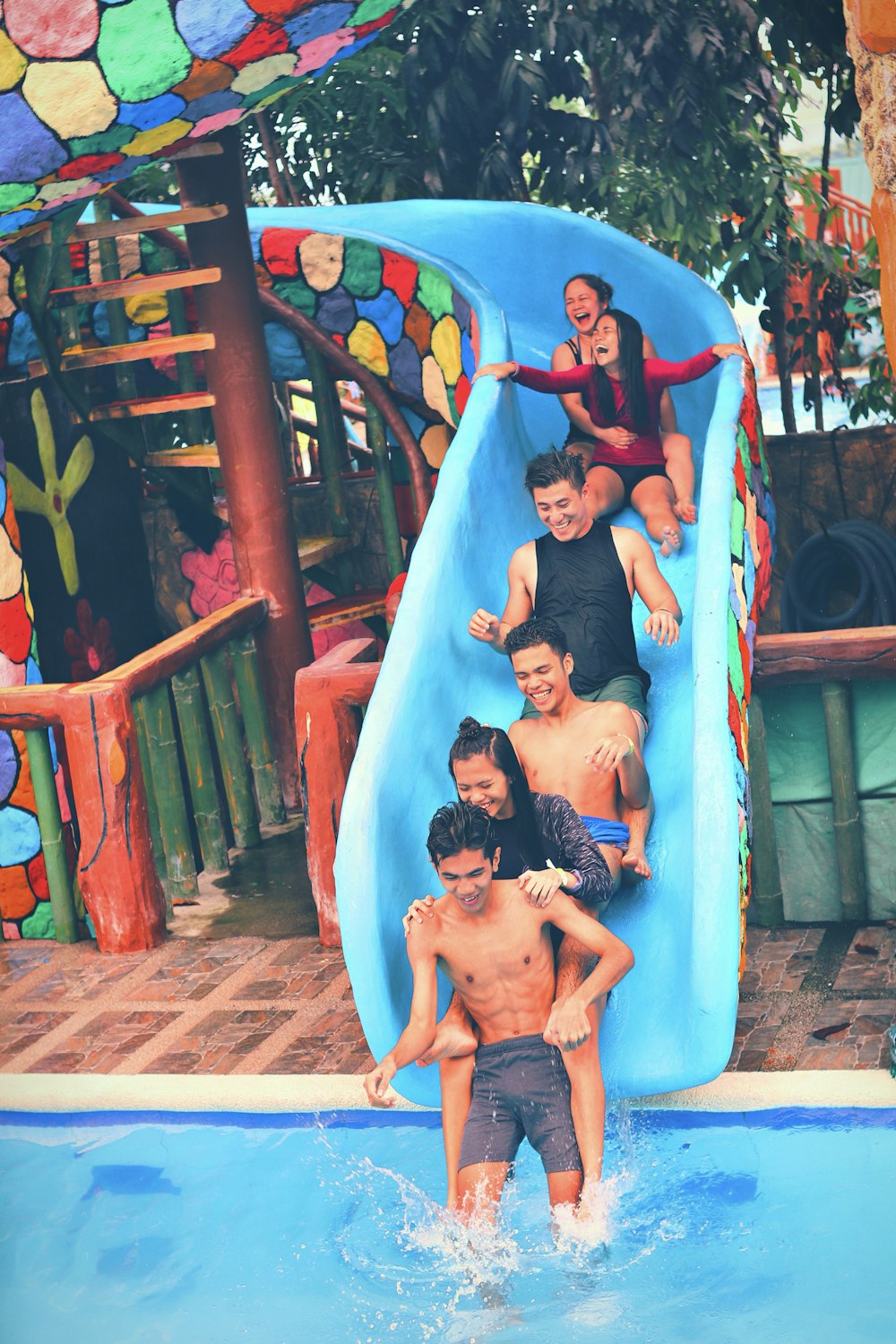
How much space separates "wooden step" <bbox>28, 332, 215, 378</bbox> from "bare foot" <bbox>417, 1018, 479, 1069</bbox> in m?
3.83

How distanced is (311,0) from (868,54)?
5.84ft

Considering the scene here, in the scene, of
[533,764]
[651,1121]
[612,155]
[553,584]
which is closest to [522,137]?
[612,155]

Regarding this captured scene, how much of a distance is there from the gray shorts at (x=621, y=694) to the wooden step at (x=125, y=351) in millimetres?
2835

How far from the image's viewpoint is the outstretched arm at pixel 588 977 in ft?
10.5

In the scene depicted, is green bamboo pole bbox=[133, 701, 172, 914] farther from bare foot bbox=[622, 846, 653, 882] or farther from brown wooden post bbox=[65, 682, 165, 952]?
bare foot bbox=[622, 846, 653, 882]

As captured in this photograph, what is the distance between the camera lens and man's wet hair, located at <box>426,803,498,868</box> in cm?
321

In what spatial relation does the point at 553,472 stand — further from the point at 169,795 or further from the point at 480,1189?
the point at 480,1189

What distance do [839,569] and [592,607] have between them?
3.36m

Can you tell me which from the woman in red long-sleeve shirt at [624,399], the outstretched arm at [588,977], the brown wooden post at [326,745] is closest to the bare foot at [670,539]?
the woman in red long-sleeve shirt at [624,399]

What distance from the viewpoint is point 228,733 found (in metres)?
5.69

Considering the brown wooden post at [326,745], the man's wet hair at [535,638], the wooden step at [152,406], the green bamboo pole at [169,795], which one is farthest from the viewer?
the wooden step at [152,406]

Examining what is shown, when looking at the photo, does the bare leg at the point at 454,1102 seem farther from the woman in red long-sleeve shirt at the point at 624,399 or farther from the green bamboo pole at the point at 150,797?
the woman in red long-sleeve shirt at the point at 624,399

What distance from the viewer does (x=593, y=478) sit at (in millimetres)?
5355

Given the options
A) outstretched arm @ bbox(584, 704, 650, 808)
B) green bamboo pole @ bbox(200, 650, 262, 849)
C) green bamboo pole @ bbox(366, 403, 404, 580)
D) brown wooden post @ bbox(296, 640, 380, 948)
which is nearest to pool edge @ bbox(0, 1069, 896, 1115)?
outstretched arm @ bbox(584, 704, 650, 808)
